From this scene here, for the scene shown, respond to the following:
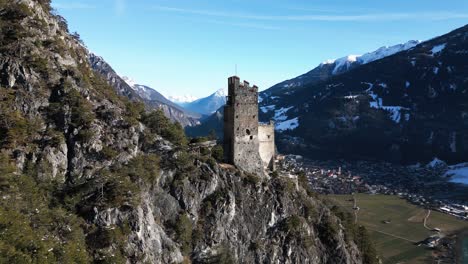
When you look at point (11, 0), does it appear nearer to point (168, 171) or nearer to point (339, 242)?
point (168, 171)

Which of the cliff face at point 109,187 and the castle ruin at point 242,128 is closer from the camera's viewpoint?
the cliff face at point 109,187

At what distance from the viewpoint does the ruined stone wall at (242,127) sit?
74750 mm

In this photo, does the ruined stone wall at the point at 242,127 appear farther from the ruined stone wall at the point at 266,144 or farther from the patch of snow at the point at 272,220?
the patch of snow at the point at 272,220

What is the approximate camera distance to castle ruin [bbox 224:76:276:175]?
74.8 m

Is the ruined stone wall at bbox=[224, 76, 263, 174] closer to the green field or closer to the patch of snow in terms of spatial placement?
the patch of snow

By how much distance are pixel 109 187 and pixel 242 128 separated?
26.4 metres

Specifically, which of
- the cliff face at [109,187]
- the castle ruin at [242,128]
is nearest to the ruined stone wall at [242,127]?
the castle ruin at [242,128]

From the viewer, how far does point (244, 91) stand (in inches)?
2975

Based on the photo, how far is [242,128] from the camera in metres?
75.3

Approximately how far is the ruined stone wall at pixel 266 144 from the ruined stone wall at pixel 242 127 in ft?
8.60

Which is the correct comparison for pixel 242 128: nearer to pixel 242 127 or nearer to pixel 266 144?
pixel 242 127

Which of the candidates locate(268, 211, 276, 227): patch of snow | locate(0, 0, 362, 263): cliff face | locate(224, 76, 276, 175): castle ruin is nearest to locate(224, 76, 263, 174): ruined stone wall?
locate(224, 76, 276, 175): castle ruin

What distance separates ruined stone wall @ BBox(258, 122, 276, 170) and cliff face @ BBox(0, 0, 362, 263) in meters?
3.90

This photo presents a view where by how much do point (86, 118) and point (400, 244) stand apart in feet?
327
